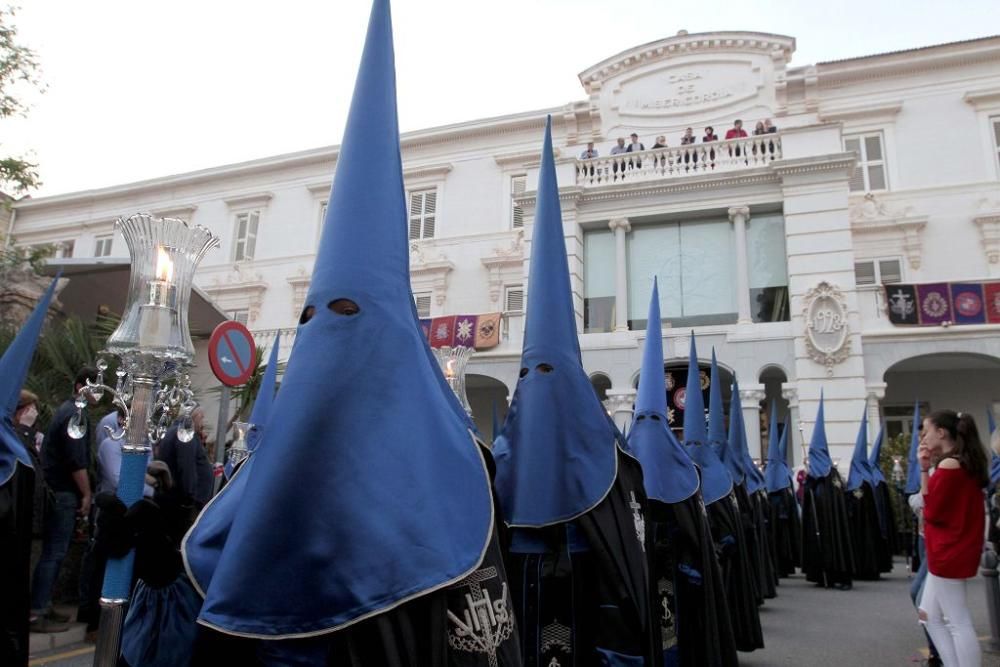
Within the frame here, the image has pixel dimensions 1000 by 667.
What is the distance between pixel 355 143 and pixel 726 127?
1825cm

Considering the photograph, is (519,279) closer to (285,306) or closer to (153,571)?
(285,306)

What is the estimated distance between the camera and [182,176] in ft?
82.7

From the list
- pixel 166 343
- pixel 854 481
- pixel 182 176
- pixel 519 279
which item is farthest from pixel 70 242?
pixel 166 343

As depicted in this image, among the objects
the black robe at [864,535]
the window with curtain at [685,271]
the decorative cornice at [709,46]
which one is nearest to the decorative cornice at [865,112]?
the decorative cornice at [709,46]

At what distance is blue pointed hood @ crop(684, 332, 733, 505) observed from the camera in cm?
548

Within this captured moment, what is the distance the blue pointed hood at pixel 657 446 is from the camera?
13.5ft

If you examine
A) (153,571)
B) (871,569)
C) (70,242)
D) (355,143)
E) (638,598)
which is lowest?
(871,569)

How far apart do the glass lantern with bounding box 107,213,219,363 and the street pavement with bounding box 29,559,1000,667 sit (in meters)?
3.64

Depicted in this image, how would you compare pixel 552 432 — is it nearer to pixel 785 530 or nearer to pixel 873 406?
pixel 785 530

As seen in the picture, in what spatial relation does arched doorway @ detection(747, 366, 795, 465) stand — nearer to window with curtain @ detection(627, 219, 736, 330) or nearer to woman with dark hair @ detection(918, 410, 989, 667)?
window with curtain @ detection(627, 219, 736, 330)

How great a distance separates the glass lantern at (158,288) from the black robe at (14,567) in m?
2.06

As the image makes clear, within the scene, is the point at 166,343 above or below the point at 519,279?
below

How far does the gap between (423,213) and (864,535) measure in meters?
15.5

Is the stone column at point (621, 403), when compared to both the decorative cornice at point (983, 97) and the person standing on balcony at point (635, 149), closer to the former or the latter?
the person standing on balcony at point (635, 149)
